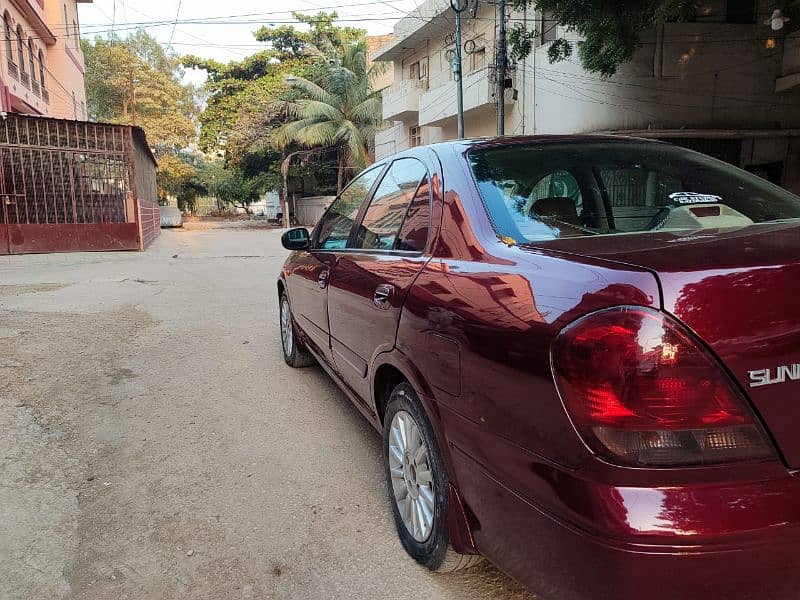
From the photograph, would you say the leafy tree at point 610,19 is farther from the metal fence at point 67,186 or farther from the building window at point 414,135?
the building window at point 414,135

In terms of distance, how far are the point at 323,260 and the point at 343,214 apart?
353mm

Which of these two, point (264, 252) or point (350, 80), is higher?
point (350, 80)

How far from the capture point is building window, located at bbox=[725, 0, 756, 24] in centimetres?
1295

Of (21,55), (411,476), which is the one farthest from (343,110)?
(411,476)

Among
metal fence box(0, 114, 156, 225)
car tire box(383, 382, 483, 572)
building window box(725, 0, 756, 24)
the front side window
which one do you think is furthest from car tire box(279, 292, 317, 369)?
building window box(725, 0, 756, 24)

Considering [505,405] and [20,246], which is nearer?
[505,405]

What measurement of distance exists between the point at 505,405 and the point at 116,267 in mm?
12841

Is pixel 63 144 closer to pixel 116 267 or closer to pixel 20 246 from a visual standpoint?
pixel 20 246

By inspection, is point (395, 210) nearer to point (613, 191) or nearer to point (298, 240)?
point (613, 191)

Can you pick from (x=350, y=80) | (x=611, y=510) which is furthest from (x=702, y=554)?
(x=350, y=80)

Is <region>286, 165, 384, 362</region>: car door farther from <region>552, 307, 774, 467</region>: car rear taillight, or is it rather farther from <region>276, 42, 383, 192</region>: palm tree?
<region>276, 42, 383, 192</region>: palm tree

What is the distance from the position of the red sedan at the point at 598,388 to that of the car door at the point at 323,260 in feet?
3.70

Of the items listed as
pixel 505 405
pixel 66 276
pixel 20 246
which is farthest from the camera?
pixel 20 246

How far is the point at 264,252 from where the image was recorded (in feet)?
57.9
